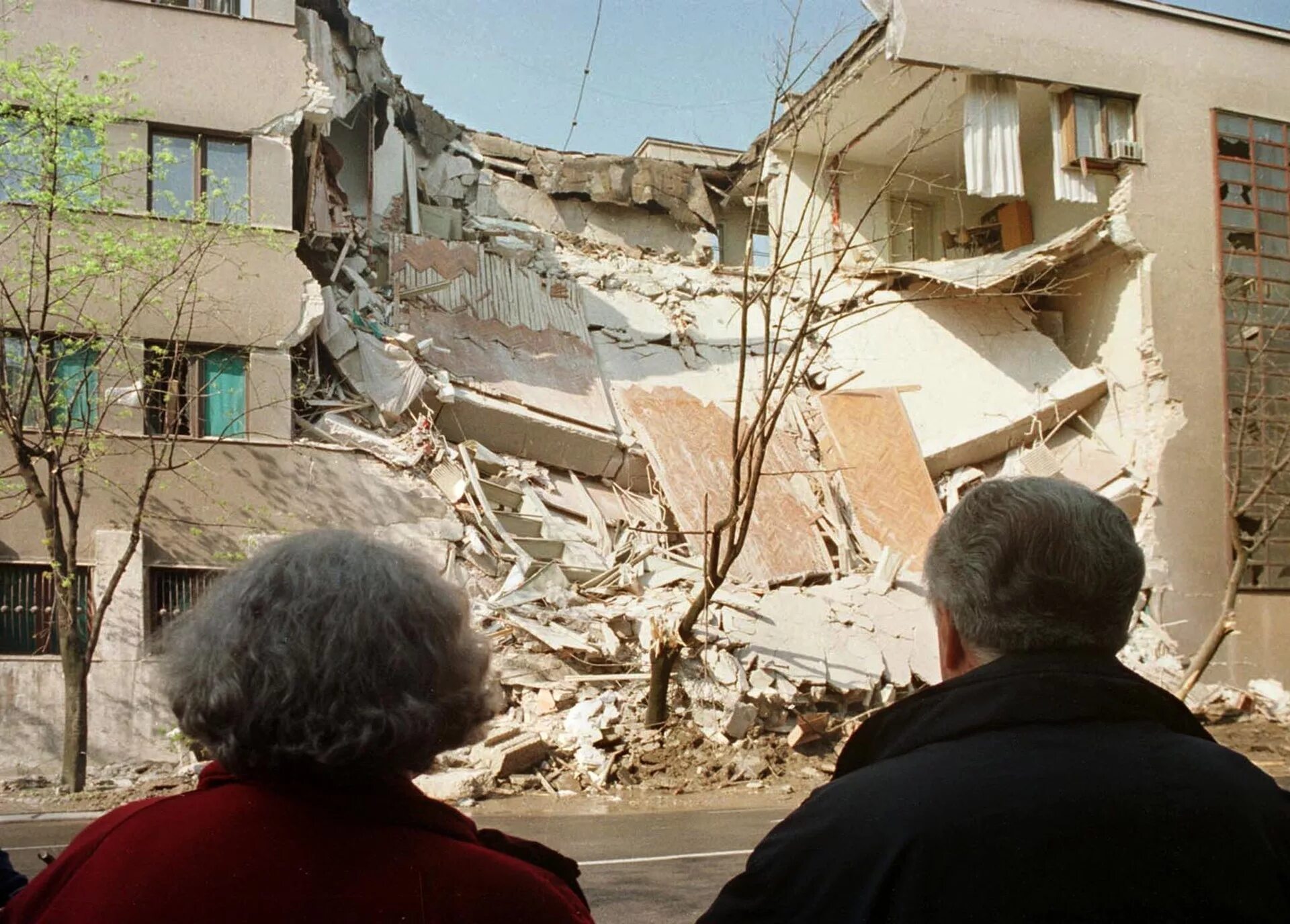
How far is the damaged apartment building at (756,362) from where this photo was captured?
43.8 feet

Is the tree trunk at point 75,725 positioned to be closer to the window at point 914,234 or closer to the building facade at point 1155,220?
the building facade at point 1155,220

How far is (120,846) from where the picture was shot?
59.6 inches

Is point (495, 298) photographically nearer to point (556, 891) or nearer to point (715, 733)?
point (715, 733)

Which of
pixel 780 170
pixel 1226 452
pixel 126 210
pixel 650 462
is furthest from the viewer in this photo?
pixel 780 170

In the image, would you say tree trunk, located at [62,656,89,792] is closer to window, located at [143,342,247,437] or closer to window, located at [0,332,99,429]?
window, located at [0,332,99,429]

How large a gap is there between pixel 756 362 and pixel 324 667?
19.1 m

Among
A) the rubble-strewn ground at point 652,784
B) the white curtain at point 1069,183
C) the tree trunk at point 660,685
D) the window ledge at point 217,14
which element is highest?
the window ledge at point 217,14

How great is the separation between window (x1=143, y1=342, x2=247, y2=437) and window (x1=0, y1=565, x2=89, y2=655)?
2.14 m

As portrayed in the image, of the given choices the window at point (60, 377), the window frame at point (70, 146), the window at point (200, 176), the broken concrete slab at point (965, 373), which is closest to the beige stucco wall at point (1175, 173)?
the broken concrete slab at point (965, 373)

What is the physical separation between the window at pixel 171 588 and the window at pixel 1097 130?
14.8m

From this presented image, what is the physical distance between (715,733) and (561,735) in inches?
69.6

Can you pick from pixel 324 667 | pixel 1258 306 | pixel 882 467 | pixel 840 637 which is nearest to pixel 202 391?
pixel 840 637

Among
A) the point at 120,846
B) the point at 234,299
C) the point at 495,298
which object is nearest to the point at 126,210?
the point at 234,299

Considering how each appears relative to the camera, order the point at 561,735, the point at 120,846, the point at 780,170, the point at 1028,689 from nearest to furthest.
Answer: the point at 120,846
the point at 1028,689
the point at 561,735
the point at 780,170
